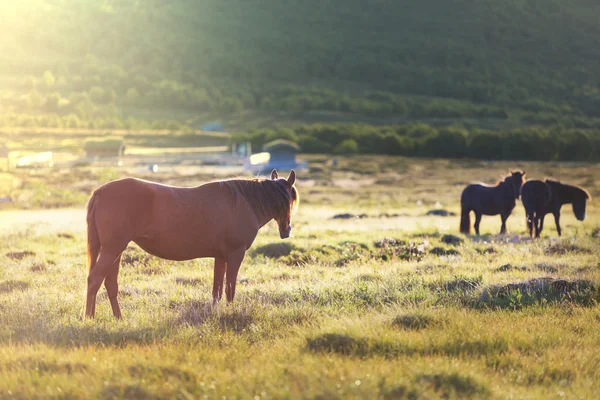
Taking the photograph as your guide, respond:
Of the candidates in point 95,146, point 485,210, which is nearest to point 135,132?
point 95,146

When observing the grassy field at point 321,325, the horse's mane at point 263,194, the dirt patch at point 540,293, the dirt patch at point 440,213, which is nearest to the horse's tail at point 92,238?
the grassy field at point 321,325

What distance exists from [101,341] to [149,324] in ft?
2.83

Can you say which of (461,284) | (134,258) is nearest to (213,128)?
(134,258)

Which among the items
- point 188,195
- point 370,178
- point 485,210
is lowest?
point 370,178

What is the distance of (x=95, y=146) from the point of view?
72875 millimetres

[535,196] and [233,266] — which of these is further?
[535,196]

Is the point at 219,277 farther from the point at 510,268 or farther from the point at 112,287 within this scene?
the point at 510,268

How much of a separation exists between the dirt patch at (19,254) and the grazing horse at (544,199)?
44.6 ft

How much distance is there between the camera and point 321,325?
766cm

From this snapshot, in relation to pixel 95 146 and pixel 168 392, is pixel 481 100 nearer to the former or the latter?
pixel 95 146

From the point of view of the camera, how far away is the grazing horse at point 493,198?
68.5ft

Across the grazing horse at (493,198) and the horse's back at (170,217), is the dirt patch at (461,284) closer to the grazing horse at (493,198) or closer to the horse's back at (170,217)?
the horse's back at (170,217)

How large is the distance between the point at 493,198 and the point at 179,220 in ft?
47.5

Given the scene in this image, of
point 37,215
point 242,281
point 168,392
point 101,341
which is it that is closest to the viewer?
point 168,392
